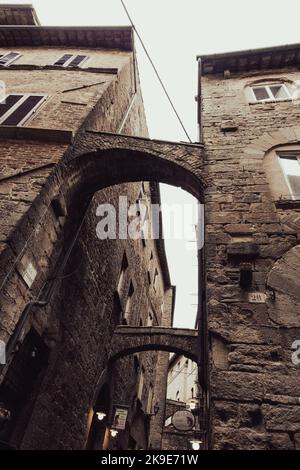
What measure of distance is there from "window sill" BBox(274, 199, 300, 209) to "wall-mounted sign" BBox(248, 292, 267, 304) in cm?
168

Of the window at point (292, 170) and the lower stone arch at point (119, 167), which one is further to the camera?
the lower stone arch at point (119, 167)

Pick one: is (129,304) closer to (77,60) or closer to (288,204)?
(288,204)

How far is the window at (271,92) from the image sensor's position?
7.46 m

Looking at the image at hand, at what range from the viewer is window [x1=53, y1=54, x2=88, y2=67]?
9926 mm

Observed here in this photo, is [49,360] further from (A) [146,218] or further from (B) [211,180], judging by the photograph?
(A) [146,218]

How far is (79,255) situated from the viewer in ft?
21.9

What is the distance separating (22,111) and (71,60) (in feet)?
15.5

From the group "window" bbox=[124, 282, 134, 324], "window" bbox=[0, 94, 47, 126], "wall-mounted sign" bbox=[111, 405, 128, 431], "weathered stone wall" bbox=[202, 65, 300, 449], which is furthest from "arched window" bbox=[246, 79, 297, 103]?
"wall-mounted sign" bbox=[111, 405, 128, 431]

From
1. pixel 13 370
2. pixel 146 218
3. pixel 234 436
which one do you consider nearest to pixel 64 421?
pixel 13 370

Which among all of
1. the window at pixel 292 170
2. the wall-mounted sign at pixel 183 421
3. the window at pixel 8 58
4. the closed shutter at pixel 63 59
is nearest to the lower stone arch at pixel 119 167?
the window at pixel 292 170

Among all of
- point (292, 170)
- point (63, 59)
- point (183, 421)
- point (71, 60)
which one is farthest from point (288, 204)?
point (63, 59)

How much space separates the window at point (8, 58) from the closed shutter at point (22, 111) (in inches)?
146

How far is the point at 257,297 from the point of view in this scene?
3.67 metres

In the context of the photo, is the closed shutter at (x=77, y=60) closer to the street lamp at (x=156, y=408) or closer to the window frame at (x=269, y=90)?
the window frame at (x=269, y=90)
